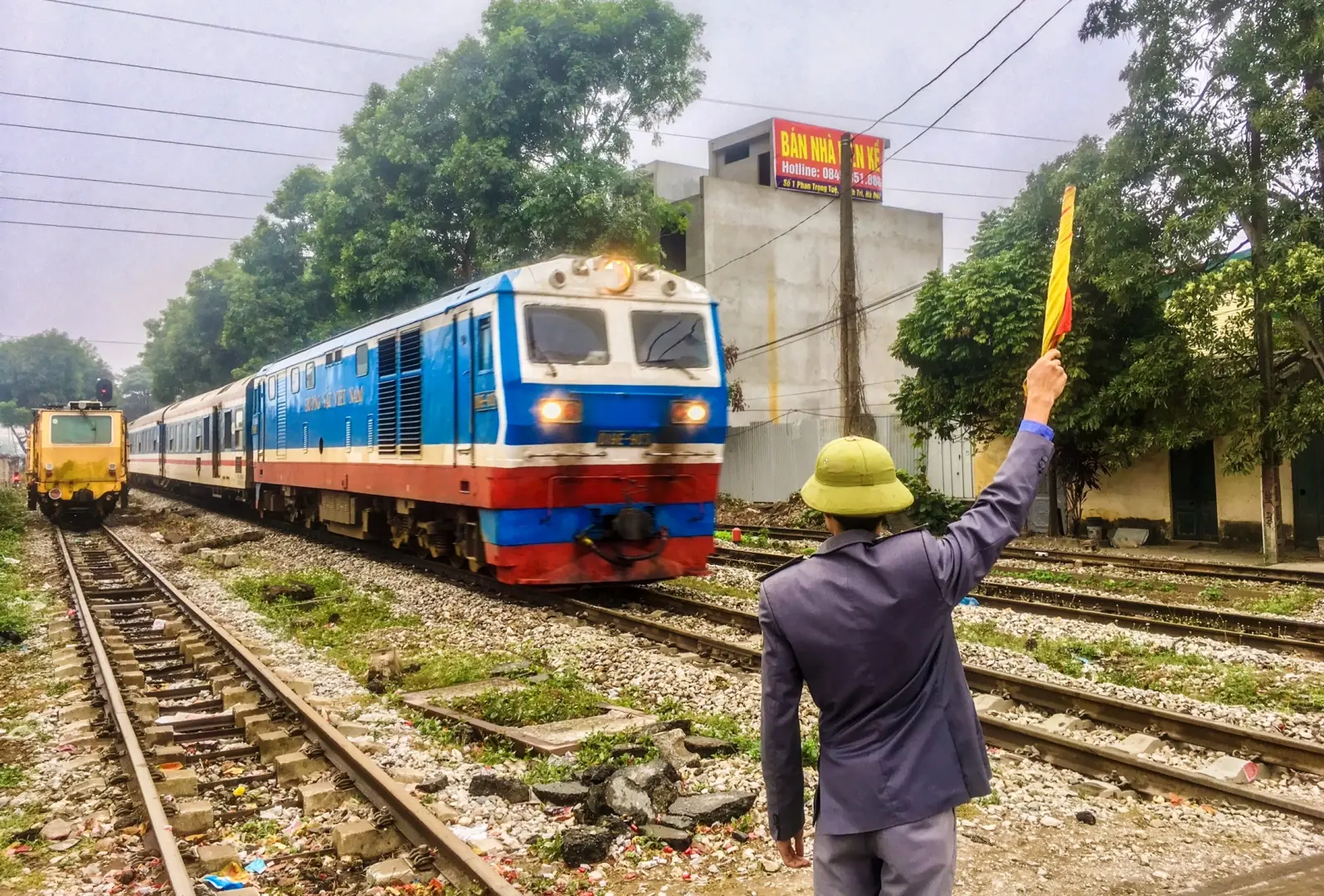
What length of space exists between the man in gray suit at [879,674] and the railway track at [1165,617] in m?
7.12

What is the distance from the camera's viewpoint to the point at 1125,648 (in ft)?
27.7

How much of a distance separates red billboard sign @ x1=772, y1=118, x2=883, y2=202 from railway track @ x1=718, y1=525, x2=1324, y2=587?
64.2 ft

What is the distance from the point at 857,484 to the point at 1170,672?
20.2 ft

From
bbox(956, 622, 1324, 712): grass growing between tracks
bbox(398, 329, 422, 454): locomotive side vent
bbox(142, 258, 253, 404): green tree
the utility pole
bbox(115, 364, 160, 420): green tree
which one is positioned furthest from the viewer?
bbox(115, 364, 160, 420): green tree

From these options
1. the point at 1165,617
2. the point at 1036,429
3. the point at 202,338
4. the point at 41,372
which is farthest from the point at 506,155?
the point at 41,372

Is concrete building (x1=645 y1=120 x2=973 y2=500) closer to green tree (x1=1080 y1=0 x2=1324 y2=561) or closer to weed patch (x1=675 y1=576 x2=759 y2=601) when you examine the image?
green tree (x1=1080 y1=0 x2=1324 y2=561)

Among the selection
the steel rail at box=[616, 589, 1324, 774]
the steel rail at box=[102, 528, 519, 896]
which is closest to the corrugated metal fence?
the steel rail at box=[616, 589, 1324, 774]

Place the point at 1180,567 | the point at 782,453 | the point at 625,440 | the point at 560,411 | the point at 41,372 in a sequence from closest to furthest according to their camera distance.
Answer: the point at 560,411 < the point at 625,440 < the point at 1180,567 < the point at 782,453 < the point at 41,372

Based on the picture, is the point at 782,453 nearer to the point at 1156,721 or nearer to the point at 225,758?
the point at 1156,721

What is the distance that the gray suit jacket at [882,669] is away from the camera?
96.0 inches

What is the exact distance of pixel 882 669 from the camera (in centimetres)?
245

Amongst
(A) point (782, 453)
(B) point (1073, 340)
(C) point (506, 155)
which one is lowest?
(A) point (782, 453)

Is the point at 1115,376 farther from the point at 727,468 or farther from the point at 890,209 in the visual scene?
the point at 890,209

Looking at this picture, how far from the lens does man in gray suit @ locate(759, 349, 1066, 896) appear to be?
2.44 m
